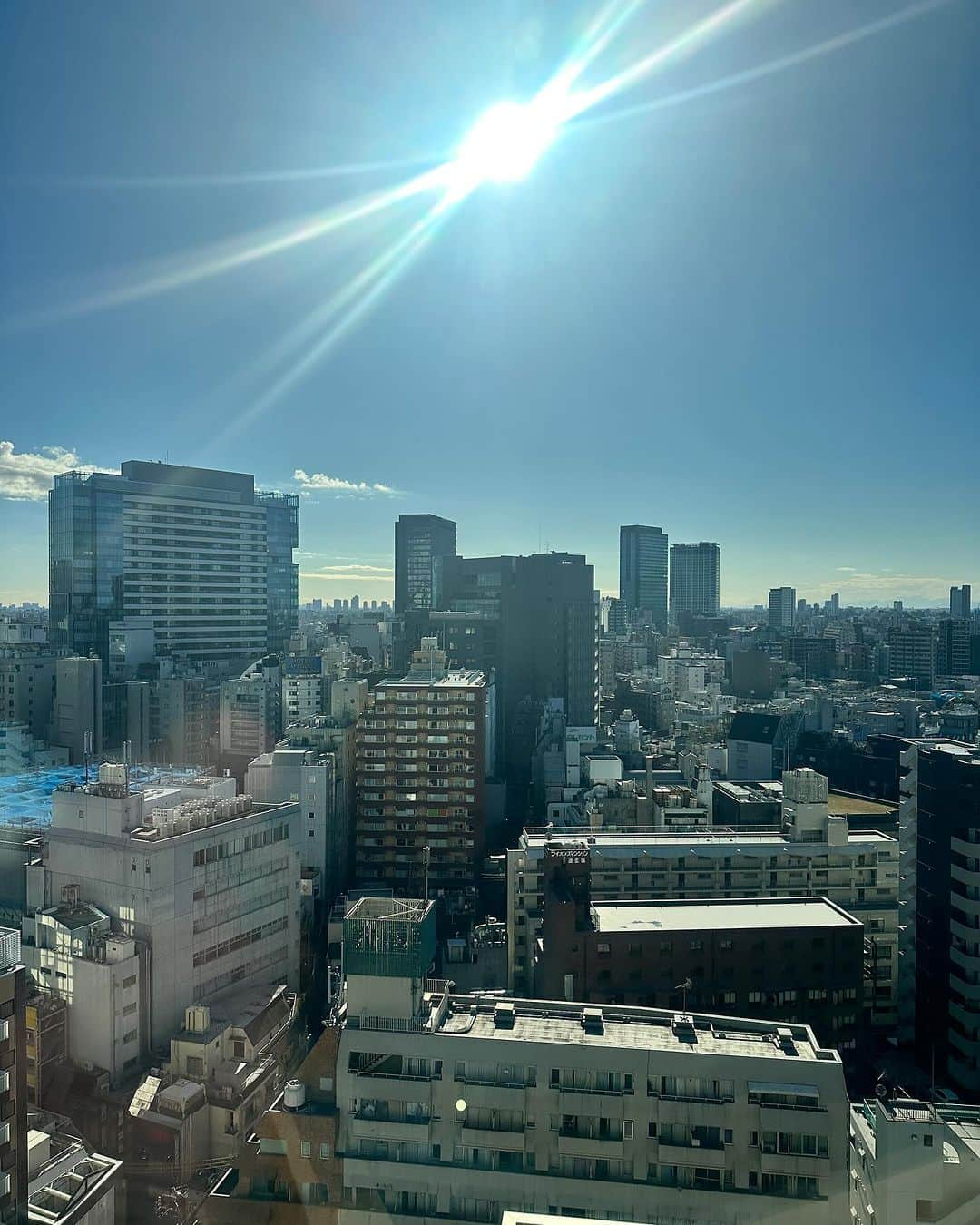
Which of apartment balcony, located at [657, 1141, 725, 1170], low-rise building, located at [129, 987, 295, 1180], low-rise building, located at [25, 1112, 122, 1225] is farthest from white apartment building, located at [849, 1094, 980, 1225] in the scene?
low-rise building, located at [25, 1112, 122, 1225]

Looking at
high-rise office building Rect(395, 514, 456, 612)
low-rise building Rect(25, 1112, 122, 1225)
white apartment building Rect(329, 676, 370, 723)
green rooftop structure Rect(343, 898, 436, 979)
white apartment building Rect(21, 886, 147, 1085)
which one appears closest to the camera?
low-rise building Rect(25, 1112, 122, 1225)

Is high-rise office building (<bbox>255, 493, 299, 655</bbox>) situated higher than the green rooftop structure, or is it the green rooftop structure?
high-rise office building (<bbox>255, 493, 299, 655</bbox>)

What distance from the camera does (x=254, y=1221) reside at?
644cm

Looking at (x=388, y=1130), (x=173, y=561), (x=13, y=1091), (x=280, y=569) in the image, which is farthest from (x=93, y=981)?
(x=280, y=569)

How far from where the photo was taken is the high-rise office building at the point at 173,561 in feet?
108

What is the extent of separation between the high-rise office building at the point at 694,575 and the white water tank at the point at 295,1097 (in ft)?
301

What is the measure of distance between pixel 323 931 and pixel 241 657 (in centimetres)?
2480

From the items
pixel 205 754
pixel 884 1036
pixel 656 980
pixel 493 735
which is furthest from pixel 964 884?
pixel 205 754

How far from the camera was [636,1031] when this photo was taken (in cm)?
668

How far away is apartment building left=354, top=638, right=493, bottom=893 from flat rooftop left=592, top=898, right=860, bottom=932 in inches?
308

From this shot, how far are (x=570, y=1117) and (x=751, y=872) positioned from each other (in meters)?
8.00

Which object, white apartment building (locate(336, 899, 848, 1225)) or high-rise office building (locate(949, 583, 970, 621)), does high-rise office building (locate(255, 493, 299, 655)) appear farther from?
high-rise office building (locate(949, 583, 970, 621))

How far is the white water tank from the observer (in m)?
6.69

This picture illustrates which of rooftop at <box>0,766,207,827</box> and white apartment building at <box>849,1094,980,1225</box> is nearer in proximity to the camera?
white apartment building at <box>849,1094,980,1225</box>
